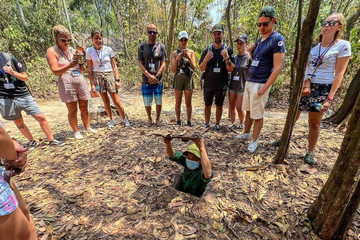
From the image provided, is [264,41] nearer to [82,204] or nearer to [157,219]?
[157,219]

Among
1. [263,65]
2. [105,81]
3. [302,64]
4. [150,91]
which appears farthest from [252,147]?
[105,81]

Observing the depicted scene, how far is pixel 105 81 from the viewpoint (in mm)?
4160

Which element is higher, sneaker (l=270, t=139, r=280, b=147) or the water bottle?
the water bottle

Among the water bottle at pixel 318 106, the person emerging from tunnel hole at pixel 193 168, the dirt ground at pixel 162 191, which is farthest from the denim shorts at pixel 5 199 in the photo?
the water bottle at pixel 318 106

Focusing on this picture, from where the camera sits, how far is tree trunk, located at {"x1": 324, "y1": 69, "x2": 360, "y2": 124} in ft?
13.3

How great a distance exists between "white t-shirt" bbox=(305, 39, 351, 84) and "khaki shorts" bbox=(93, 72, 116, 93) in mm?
3762

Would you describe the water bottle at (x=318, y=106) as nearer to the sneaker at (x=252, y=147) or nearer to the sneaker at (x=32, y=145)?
the sneaker at (x=252, y=147)

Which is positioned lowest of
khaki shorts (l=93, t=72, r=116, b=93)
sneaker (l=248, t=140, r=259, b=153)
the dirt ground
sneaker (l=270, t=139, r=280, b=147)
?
the dirt ground

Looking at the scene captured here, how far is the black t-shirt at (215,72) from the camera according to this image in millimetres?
3805

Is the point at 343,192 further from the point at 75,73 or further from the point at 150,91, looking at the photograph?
the point at 75,73

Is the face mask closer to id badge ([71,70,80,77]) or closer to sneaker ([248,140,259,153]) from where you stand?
sneaker ([248,140,259,153])

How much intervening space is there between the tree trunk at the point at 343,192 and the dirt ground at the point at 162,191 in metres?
0.21

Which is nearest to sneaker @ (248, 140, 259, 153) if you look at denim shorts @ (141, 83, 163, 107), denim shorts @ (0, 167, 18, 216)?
denim shorts @ (141, 83, 163, 107)

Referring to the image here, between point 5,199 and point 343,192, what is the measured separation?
2.54 metres
